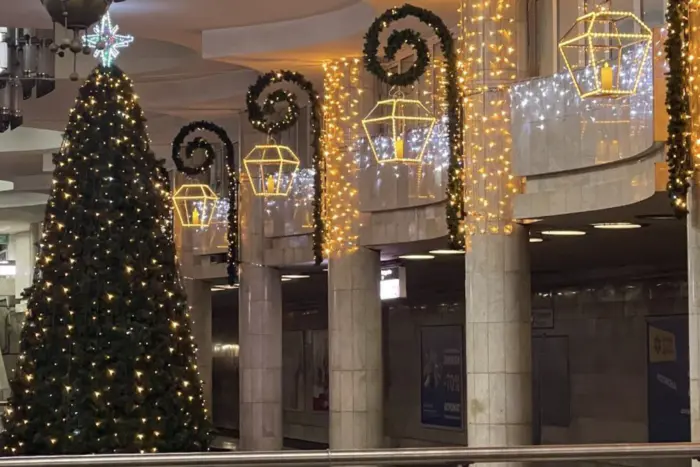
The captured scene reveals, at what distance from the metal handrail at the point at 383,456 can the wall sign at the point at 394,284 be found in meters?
16.4

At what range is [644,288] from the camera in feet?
81.0

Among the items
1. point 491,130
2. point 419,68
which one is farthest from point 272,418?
point 419,68

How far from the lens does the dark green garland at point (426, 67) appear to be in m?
13.5

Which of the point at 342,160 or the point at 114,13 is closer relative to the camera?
the point at 114,13

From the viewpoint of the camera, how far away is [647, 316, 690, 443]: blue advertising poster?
23.5m

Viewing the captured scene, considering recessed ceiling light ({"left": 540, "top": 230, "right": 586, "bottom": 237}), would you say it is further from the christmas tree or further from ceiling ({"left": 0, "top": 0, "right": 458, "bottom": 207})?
the christmas tree

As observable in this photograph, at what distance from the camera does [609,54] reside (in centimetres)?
1455

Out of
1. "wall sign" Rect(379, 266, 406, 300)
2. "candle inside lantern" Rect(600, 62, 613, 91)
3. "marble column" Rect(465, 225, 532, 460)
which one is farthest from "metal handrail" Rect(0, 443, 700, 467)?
"wall sign" Rect(379, 266, 406, 300)

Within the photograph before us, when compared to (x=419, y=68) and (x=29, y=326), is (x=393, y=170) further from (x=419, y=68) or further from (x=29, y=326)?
(x=29, y=326)

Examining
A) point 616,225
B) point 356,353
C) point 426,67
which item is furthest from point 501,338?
point 356,353

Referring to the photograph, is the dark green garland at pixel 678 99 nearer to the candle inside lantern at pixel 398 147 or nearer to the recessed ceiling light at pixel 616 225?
the candle inside lantern at pixel 398 147

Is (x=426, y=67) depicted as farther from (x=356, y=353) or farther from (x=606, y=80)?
(x=356, y=353)

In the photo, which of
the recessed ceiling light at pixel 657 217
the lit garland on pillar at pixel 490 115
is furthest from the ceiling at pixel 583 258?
the lit garland on pillar at pixel 490 115

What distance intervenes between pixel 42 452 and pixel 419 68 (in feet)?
17.7
